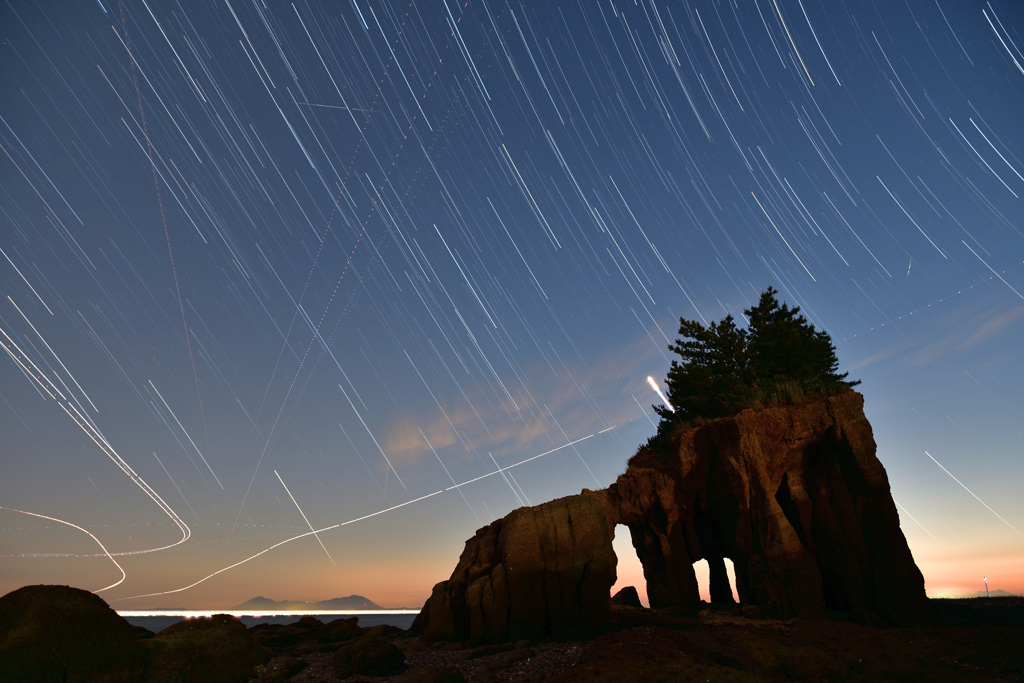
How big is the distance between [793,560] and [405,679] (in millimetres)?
15603

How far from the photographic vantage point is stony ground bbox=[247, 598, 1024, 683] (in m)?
13.1

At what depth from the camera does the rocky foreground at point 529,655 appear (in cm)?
1285

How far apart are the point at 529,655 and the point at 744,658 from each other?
696cm

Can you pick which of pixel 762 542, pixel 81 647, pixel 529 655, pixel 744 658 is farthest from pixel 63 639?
pixel 762 542

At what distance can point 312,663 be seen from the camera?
68.6ft

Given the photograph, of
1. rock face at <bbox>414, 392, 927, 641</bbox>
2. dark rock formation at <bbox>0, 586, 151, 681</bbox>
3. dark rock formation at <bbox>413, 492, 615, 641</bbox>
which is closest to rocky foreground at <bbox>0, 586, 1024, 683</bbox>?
dark rock formation at <bbox>0, 586, 151, 681</bbox>

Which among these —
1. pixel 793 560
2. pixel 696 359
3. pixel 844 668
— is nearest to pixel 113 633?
pixel 844 668

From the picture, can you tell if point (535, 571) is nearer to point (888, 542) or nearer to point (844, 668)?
point (844, 668)

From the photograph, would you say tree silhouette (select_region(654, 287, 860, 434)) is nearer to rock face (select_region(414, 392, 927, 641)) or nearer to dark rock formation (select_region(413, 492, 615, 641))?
rock face (select_region(414, 392, 927, 641))

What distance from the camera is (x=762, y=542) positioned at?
2341 cm

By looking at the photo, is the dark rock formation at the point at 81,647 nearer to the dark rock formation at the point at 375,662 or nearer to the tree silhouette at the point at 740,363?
the dark rock formation at the point at 375,662

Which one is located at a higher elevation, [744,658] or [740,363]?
[740,363]

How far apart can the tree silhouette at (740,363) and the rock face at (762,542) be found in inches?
139

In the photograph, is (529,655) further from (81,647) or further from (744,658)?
(81,647)
